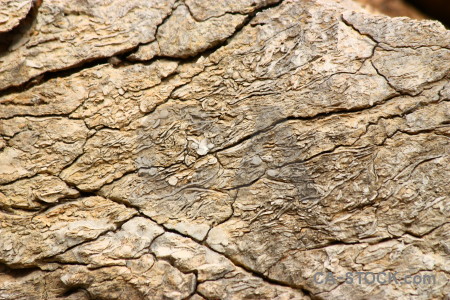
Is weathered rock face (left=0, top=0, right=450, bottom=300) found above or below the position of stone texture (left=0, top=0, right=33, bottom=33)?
below

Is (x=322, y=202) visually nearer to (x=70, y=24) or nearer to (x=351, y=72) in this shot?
(x=351, y=72)

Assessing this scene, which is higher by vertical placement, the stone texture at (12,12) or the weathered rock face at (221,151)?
the stone texture at (12,12)

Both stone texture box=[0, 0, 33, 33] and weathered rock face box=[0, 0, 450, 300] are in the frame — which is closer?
weathered rock face box=[0, 0, 450, 300]

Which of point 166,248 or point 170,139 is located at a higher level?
point 170,139

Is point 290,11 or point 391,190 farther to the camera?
point 290,11

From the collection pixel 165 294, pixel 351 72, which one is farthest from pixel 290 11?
pixel 165 294

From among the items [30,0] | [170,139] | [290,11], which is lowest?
[170,139]

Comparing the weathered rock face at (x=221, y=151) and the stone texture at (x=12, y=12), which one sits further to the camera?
the stone texture at (x=12, y=12)

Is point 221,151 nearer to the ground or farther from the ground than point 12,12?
nearer to the ground
